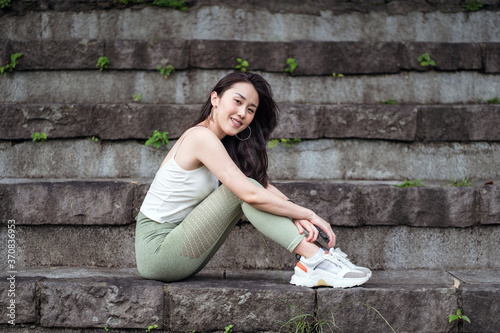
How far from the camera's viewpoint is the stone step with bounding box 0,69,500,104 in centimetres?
378

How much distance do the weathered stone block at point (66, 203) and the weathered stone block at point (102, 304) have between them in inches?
24.5

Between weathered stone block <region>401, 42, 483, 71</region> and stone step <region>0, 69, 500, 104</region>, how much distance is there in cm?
7

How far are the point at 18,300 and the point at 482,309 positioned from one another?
2.53 meters

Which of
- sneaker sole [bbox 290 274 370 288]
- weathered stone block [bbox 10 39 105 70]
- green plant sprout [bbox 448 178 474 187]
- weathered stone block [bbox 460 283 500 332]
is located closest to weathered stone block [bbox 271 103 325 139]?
green plant sprout [bbox 448 178 474 187]

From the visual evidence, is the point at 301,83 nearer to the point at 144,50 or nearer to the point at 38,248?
the point at 144,50

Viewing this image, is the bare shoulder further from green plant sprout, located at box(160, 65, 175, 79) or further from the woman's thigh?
green plant sprout, located at box(160, 65, 175, 79)

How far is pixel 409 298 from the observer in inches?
91.7

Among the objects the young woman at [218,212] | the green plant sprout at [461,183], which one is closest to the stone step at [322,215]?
the green plant sprout at [461,183]

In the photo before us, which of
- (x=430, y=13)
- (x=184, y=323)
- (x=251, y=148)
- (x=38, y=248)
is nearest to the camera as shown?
(x=184, y=323)

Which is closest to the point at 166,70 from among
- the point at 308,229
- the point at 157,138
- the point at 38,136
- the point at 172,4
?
the point at 157,138

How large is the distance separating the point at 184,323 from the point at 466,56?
3260 mm

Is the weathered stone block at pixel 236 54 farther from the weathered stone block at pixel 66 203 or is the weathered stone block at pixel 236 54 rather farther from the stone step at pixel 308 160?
the weathered stone block at pixel 66 203

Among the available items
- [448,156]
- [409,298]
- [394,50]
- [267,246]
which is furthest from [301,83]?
[409,298]

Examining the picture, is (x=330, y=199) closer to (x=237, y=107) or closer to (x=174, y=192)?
(x=237, y=107)
